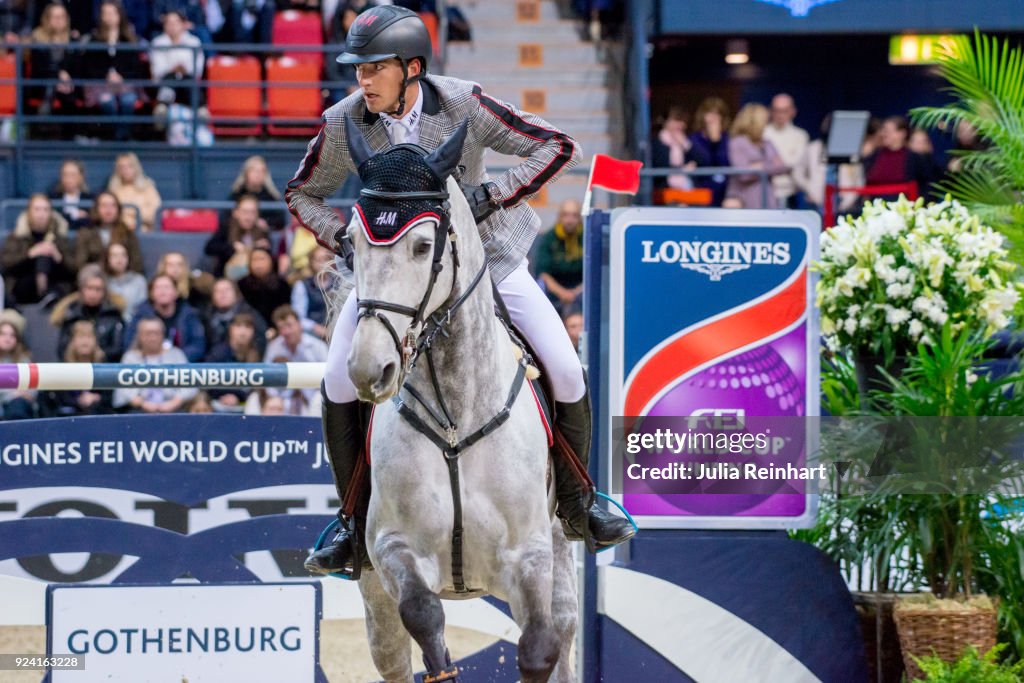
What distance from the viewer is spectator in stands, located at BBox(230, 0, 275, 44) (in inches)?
522

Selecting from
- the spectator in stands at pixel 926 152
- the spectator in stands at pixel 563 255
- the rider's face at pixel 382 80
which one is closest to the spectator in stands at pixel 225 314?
the spectator in stands at pixel 563 255

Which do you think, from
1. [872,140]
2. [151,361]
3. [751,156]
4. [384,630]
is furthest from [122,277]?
[872,140]

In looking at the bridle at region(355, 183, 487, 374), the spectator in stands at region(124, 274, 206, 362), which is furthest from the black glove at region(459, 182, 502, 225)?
the spectator in stands at region(124, 274, 206, 362)

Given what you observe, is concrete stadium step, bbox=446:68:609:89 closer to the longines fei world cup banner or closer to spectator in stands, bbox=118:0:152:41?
spectator in stands, bbox=118:0:152:41

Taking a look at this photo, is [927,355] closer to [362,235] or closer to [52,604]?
[362,235]

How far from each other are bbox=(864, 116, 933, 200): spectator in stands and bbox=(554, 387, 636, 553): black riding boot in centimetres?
858

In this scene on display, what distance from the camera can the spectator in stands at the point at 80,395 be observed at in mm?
9102

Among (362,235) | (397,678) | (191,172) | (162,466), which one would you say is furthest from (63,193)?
(362,235)

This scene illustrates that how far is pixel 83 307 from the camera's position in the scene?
396 inches

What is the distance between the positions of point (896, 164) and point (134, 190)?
6.46 m

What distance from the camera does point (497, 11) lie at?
49.5 feet

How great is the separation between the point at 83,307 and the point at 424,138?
629 cm

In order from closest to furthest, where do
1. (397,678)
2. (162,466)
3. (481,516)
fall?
(481,516), (397,678), (162,466)

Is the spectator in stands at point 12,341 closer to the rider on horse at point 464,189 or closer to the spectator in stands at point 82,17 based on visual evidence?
the spectator in stands at point 82,17
